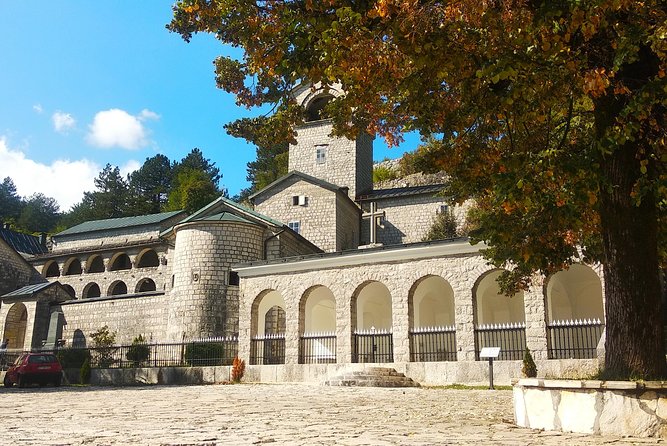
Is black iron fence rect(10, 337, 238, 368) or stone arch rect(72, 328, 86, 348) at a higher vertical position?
stone arch rect(72, 328, 86, 348)

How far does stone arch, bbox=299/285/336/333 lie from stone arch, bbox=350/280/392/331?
1249 mm

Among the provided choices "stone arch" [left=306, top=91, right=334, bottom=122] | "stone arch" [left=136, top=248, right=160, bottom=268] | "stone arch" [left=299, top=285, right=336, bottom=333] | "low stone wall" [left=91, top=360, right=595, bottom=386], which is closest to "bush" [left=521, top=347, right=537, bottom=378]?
"low stone wall" [left=91, top=360, right=595, bottom=386]

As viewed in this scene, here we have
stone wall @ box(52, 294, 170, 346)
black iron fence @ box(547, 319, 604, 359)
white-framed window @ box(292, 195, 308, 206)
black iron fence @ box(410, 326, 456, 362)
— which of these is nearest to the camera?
black iron fence @ box(547, 319, 604, 359)

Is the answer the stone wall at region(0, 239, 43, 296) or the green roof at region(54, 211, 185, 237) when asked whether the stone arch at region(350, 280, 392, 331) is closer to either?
the green roof at region(54, 211, 185, 237)

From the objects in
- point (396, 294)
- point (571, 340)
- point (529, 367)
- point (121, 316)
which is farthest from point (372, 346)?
point (121, 316)

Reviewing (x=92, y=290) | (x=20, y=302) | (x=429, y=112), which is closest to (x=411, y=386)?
(x=429, y=112)

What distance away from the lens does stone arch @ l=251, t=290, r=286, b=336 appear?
21.6 metres

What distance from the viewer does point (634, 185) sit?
23.1ft

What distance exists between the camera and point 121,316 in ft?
104

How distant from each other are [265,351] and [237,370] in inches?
49.5

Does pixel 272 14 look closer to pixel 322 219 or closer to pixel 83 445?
pixel 83 445

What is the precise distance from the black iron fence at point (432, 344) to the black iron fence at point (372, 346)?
792 mm

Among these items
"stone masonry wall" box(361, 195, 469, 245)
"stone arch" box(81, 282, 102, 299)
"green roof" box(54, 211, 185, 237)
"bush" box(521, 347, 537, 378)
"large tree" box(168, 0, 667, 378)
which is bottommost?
"bush" box(521, 347, 537, 378)

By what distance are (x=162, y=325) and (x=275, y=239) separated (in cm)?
842
